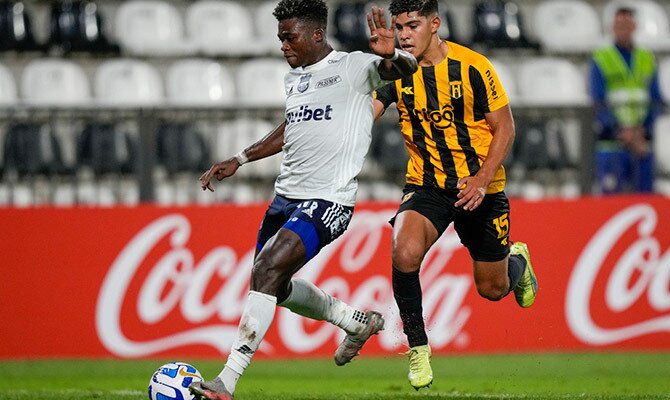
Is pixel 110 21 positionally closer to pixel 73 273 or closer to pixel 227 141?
pixel 227 141

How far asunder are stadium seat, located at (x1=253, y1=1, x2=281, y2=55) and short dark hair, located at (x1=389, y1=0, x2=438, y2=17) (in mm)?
6897

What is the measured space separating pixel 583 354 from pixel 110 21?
273 inches

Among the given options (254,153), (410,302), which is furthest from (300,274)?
(410,302)

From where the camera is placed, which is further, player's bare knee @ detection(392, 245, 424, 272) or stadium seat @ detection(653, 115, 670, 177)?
stadium seat @ detection(653, 115, 670, 177)

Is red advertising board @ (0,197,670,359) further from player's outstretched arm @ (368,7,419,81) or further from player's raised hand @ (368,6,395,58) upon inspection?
player's raised hand @ (368,6,395,58)

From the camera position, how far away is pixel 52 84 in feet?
45.4

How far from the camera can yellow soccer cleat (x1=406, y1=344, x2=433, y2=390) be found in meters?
7.46

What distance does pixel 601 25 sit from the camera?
627 inches

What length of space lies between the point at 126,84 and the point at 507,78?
4352 millimetres

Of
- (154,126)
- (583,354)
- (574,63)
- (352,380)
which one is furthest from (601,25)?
(352,380)

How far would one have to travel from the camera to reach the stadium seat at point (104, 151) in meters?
12.0

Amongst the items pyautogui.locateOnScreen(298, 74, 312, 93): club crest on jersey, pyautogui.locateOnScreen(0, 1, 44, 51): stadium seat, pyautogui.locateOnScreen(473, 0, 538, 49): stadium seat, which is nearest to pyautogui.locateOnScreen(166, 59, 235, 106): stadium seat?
pyautogui.locateOnScreen(0, 1, 44, 51): stadium seat

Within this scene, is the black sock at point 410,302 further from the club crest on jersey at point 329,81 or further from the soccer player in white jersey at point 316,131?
the club crest on jersey at point 329,81

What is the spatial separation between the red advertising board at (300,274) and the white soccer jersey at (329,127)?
13.6 feet
